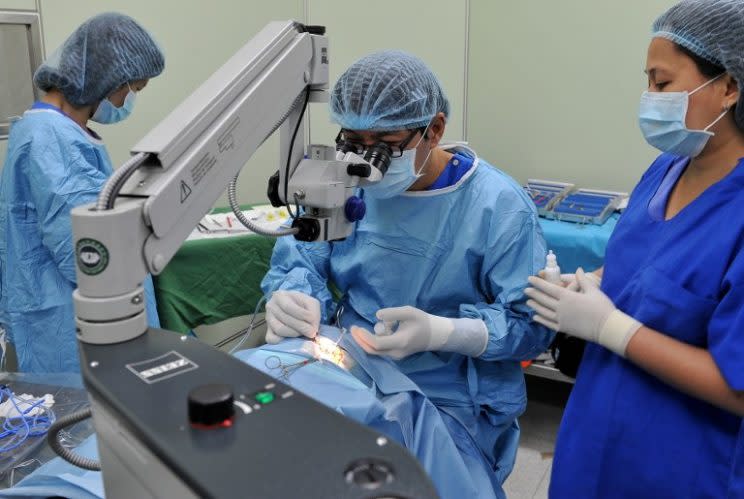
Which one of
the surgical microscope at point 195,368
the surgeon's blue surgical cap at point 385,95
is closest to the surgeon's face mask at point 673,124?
the surgeon's blue surgical cap at point 385,95

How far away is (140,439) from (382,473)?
235 mm

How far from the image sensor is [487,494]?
1.43 m

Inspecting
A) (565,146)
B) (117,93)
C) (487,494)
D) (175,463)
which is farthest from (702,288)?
(565,146)

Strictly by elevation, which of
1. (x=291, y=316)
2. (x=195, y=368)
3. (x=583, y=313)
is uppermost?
(x=195, y=368)

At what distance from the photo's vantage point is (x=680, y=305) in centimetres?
110

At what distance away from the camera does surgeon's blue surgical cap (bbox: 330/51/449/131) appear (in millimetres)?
1410

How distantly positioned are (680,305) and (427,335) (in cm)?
52

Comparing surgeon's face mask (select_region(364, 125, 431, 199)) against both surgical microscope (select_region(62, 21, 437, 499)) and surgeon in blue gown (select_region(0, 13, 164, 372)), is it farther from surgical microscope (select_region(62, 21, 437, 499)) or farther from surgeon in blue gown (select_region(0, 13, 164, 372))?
surgeon in blue gown (select_region(0, 13, 164, 372))

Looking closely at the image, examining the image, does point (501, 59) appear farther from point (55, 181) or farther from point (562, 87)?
point (55, 181)

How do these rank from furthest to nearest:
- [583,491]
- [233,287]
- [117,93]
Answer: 1. [233,287]
2. [117,93]
3. [583,491]

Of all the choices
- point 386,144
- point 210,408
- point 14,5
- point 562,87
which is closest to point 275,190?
point 386,144

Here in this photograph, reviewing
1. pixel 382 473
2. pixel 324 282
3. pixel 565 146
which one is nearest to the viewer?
pixel 382 473

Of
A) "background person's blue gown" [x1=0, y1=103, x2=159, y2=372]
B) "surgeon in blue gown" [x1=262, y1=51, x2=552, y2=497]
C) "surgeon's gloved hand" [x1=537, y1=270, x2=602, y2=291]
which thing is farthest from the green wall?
"surgeon's gloved hand" [x1=537, y1=270, x2=602, y2=291]

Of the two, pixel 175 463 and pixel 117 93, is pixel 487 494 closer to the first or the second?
pixel 175 463
